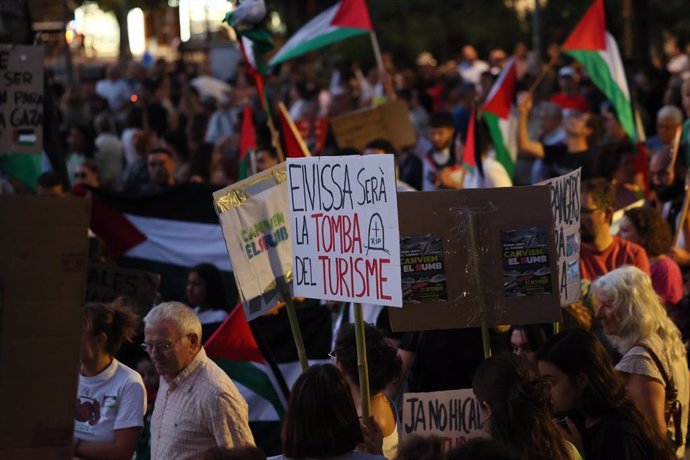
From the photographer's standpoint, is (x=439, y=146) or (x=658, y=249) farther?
(x=439, y=146)

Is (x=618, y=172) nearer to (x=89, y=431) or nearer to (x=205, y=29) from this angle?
(x=89, y=431)

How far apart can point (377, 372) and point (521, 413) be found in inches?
42.7

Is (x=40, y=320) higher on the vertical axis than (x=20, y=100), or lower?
lower

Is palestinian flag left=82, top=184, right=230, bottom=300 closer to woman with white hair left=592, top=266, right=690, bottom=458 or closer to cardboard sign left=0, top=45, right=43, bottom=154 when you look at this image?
cardboard sign left=0, top=45, right=43, bottom=154

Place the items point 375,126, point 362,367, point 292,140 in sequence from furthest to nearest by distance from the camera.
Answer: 1. point 375,126
2. point 292,140
3. point 362,367

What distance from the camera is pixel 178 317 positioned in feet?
17.8

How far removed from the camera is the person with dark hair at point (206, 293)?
7977mm

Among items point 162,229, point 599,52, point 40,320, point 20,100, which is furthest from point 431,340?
point 599,52

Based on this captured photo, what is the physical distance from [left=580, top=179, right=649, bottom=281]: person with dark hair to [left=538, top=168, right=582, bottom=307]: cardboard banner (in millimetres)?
1305

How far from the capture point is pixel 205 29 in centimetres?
4172

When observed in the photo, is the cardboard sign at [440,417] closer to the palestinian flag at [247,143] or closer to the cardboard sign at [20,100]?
the cardboard sign at [20,100]

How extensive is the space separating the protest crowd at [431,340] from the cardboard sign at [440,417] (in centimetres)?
4

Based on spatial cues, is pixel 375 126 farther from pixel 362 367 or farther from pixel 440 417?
pixel 362 367

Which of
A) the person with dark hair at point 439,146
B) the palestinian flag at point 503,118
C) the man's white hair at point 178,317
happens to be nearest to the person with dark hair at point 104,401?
the man's white hair at point 178,317
